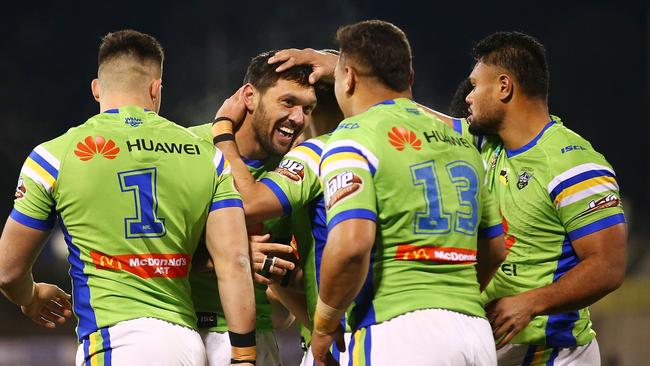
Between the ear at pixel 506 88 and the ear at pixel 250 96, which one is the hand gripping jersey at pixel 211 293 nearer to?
the ear at pixel 250 96

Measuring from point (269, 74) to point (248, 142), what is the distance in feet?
0.92

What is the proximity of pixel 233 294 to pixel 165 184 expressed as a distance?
42cm

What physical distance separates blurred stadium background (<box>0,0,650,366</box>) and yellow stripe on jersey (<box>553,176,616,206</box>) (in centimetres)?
454

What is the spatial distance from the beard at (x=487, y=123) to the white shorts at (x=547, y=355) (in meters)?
0.86

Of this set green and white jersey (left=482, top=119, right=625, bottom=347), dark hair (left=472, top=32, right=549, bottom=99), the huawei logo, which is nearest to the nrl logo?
green and white jersey (left=482, top=119, right=625, bottom=347)

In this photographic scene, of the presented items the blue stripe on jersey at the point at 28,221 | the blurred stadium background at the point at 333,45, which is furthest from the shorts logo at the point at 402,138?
the blurred stadium background at the point at 333,45

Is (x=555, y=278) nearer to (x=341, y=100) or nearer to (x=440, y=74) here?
(x=341, y=100)

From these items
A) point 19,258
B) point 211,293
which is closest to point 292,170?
point 211,293

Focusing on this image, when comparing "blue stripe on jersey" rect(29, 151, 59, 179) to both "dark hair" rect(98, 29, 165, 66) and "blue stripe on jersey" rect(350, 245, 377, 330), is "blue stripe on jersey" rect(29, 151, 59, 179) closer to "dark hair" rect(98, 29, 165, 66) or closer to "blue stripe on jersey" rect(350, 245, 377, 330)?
"dark hair" rect(98, 29, 165, 66)

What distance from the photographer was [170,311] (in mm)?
2785

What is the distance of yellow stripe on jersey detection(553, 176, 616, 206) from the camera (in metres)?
3.25

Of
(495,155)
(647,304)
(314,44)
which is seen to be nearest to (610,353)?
(647,304)

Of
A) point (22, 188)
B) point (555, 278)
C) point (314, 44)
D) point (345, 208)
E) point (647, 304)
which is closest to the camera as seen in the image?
point (345, 208)

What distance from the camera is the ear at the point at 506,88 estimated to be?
351 centimetres
